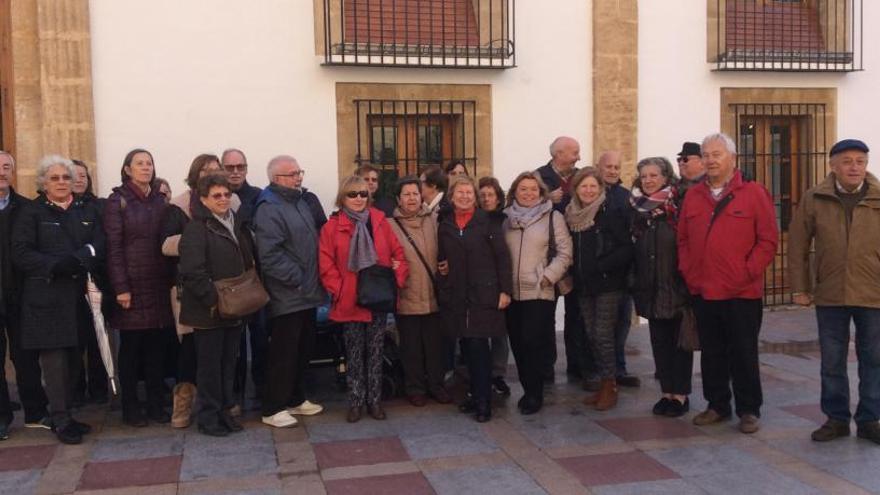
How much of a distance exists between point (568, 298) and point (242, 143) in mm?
3229

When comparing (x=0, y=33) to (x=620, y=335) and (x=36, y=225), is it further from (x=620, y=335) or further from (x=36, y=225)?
(x=620, y=335)

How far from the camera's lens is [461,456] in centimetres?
511

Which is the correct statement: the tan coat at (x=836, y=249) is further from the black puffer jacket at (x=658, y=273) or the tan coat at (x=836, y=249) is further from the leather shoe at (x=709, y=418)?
the leather shoe at (x=709, y=418)

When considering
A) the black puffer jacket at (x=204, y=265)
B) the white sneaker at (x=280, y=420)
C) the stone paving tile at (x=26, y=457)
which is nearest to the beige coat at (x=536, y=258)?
the white sneaker at (x=280, y=420)

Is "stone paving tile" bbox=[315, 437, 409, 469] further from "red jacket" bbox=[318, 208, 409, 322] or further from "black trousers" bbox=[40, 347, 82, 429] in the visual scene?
"black trousers" bbox=[40, 347, 82, 429]

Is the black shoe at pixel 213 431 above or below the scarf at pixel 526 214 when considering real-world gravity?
below

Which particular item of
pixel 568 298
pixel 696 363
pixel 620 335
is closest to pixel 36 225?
pixel 568 298

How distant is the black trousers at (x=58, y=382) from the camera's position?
5.45 metres

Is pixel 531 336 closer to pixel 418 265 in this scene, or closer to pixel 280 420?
pixel 418 265

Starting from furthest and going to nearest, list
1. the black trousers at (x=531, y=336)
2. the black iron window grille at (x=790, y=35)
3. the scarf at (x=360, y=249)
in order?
the black iron window grille at (x=790, y=35)
the black trousers at (x=531, y=336)
the scarf at (x=360, y=249)

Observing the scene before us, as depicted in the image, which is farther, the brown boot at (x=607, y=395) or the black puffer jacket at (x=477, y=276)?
the brown boot at (x=607, y=395)

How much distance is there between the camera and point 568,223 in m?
6.11

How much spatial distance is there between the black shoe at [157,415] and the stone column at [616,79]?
500 cm

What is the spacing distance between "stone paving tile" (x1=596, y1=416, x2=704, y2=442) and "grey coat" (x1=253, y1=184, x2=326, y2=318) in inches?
78.9
